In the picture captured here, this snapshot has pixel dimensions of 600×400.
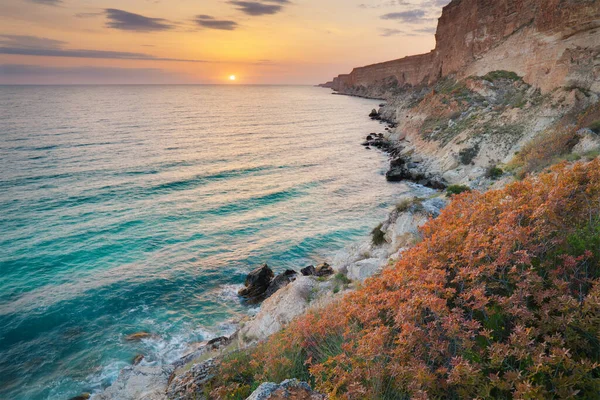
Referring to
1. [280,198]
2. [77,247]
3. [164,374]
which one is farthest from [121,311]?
[280,198]

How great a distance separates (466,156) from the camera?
34.9 meters

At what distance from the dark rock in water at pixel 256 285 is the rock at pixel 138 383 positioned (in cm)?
620

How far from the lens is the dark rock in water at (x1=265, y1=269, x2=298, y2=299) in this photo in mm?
19031

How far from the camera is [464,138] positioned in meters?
37.0

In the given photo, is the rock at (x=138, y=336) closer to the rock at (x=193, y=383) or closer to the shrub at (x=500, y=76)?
the rock at (x=193, y=383)

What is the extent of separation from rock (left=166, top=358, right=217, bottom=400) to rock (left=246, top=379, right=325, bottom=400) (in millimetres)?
3085

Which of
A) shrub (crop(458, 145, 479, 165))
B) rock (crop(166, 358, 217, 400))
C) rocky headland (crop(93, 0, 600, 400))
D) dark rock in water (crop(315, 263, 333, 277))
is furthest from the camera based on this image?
shrub (crop(458, 145, 479, 165))

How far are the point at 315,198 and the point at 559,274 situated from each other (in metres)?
28.2

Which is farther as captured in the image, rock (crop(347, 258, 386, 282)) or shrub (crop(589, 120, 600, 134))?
shrub (crop(589, 120, 600, 134))

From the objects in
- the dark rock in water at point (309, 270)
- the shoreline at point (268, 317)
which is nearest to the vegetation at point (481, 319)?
the shoreline at point (268, 317)

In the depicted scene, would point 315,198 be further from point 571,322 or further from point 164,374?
point 571,322

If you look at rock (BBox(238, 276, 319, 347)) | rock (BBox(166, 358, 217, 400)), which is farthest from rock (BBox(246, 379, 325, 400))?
rock (BBox(238, 276, 319, 347))

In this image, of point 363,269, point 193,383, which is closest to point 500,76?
point 363,269

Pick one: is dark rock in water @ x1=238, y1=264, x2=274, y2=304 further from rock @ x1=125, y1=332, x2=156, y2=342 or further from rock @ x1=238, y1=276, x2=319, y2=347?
rock @ x1=125, y1=332, x2=156, y2=342
